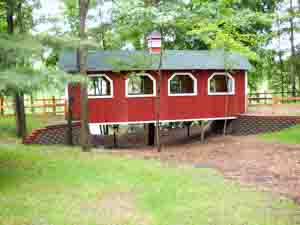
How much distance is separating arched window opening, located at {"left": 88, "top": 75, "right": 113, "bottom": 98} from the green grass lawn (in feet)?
22.8

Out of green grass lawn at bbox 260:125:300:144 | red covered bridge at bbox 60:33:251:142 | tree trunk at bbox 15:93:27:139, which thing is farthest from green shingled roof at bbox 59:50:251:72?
green grass lawn at bbox 260:125:300:144

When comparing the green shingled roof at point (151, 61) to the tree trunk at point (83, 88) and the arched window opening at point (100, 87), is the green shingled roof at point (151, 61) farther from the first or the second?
the tree trunk at point (83, 88)

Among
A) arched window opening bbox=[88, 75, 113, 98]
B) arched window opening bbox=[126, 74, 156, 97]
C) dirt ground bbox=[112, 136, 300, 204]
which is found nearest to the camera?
dirt ground bbox=[112, 136, 300, 204]

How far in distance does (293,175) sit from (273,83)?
2223cm

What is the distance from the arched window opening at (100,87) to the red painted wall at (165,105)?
18cm

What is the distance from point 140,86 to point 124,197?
9.75 metres

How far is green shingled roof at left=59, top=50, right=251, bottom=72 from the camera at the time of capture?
49.0 feet

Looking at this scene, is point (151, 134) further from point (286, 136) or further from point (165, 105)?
point (286, 136)

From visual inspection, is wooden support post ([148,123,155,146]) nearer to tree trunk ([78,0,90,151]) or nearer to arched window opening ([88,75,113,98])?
arched window opening ([88,75,113,98])

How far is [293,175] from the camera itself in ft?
31.1

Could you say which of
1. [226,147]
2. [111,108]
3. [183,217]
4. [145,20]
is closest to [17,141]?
[111,108]

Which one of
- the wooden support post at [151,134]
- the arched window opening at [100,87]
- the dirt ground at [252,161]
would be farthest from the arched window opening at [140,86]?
the dirt ground at [252,161]

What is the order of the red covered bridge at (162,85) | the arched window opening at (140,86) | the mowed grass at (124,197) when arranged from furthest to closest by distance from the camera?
the arched window opening at (140,86) → the red covered bridge at (162,85) → the mowed grass at (124,197)

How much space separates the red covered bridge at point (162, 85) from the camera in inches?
615
